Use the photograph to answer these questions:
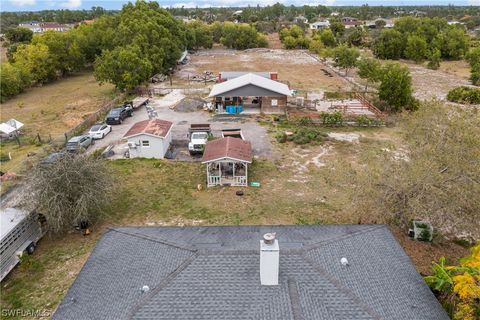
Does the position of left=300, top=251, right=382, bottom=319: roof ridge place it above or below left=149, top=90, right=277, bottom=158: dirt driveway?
above

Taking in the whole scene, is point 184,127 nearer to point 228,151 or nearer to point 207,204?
point 228,151

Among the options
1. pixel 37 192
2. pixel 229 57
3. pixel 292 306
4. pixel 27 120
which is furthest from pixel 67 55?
pixel 292 306

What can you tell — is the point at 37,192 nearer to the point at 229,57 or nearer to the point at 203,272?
the point at 203,272

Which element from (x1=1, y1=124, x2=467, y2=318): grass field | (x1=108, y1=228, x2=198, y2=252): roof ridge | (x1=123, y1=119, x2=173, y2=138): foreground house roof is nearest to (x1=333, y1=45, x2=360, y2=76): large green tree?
(x1=1, y1=124, x2=467, y2=318): grass field

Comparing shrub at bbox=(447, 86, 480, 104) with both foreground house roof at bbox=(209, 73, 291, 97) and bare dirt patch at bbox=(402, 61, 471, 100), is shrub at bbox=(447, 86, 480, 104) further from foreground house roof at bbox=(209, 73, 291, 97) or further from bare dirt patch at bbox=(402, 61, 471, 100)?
foreground house roof at bbox=(209, 73, 291, 97)

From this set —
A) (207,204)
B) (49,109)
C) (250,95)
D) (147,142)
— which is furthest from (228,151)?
(49,109)
